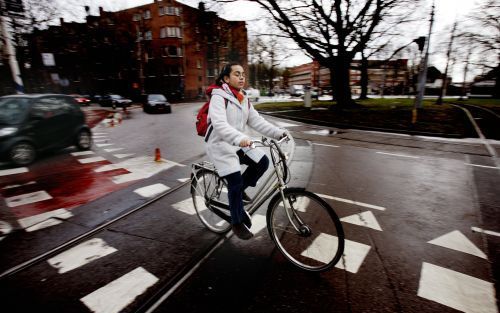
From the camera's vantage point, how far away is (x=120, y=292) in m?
2.61

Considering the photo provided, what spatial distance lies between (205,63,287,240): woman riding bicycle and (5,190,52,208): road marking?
3997 mm

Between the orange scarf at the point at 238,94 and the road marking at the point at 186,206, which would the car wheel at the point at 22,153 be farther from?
the orange scarf at the point at 238,94

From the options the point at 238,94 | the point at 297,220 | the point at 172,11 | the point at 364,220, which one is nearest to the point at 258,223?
the point at 297,220

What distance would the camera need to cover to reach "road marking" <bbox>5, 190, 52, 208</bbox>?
4853 millimetres

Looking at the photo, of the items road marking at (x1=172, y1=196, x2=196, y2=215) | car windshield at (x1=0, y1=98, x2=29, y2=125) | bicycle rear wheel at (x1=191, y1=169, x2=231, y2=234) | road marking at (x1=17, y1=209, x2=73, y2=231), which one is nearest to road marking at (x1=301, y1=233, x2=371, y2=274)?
bicycle rear wheel at (x1=191, y1=169, x2=231, y2=234)

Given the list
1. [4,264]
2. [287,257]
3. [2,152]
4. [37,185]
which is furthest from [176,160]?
[287,257]

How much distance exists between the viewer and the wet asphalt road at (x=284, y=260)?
8.11 ft

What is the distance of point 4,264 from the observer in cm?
308

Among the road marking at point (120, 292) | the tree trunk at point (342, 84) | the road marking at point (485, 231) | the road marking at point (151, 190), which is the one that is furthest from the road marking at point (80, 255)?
the tree trunk at point (342, 84)

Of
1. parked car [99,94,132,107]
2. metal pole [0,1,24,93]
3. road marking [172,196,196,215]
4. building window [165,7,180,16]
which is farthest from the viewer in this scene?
building window [165,7,180,16]

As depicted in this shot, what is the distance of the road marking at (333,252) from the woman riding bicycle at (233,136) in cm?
76

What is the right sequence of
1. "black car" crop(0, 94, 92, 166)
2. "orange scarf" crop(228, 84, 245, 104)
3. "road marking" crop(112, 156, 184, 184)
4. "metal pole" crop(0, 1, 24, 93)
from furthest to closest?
1. "metal pole" crop(0, 1, 24, 93)
2. "black car" crop(0, 94, 92, 166)
3. "road marking" crop(112, 156, 184, 184)
4. "orange scarf" crop(228, 84, 245, 104)

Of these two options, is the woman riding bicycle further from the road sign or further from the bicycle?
the road sign

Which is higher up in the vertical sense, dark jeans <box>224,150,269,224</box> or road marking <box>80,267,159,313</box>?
dark jeans <box>224,150,269,224</box>
